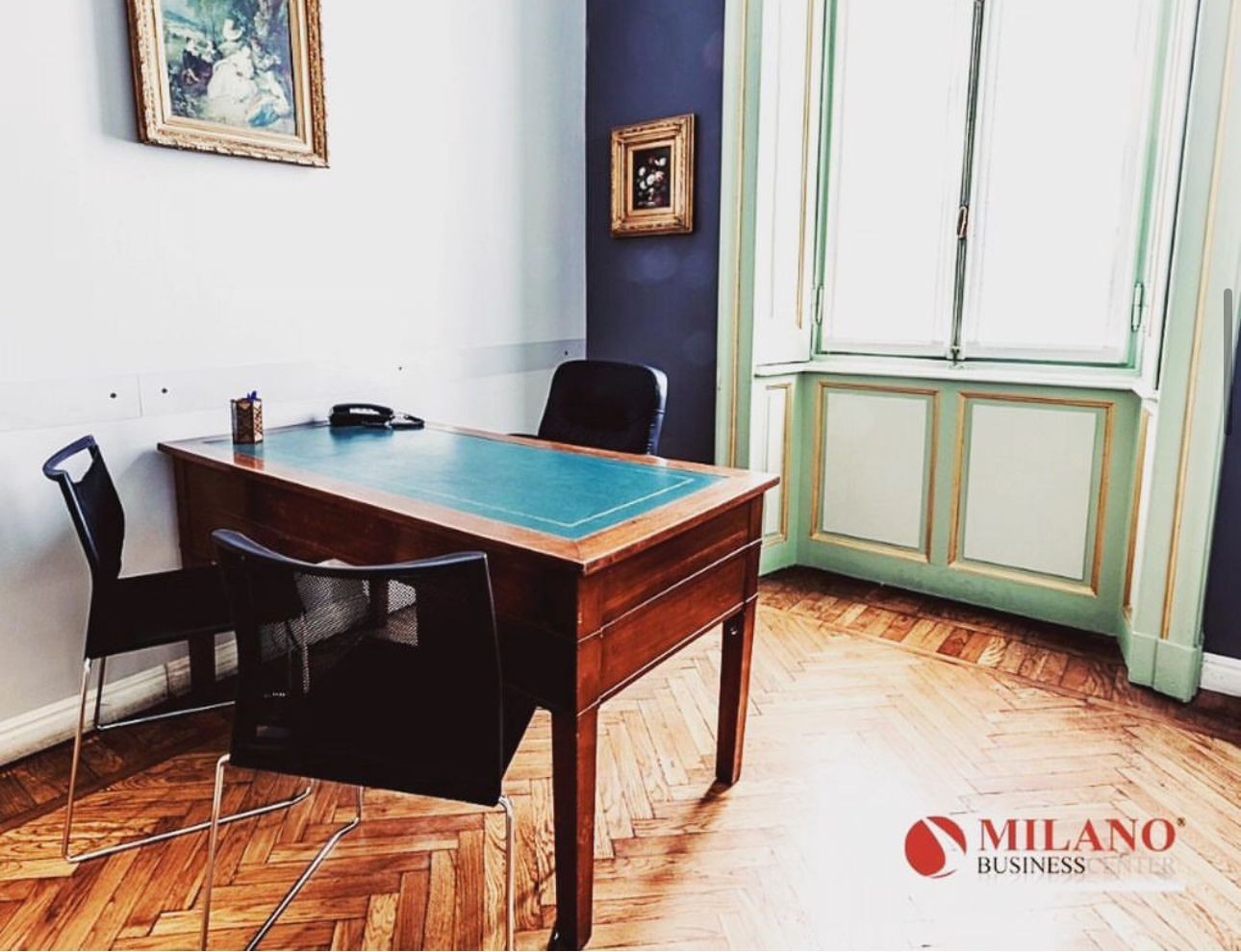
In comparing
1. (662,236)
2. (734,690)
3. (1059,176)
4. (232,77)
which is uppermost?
(232,77)

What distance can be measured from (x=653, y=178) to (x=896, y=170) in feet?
3.24

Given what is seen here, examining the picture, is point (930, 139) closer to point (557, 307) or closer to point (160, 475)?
point (557, 307)

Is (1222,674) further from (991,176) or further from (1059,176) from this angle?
(991,176)

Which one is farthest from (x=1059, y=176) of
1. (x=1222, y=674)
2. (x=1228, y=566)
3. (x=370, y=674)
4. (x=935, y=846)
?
(x=370, y=674)

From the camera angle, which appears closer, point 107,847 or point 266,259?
point 107,847

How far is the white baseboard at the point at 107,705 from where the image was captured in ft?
7.53

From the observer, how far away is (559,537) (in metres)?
1.58

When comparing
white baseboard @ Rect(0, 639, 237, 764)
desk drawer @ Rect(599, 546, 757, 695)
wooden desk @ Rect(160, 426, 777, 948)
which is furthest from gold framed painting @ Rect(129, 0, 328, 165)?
desk drawer @ Rect(599, 546, 757, 695)

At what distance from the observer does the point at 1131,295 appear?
9.93ft

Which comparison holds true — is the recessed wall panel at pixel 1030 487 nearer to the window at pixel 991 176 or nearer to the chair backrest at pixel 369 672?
the window at pixel 991 176

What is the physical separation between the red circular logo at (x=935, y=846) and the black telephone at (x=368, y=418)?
1816mm

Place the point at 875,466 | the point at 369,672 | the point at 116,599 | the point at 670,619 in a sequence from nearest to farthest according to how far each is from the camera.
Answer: the point at 369,672
the point at 670,619
the point at 116,599
the point at 875,466

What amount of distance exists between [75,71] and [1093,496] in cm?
343

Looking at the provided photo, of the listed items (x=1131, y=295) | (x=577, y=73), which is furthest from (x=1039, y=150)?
(x=577, y=73)
